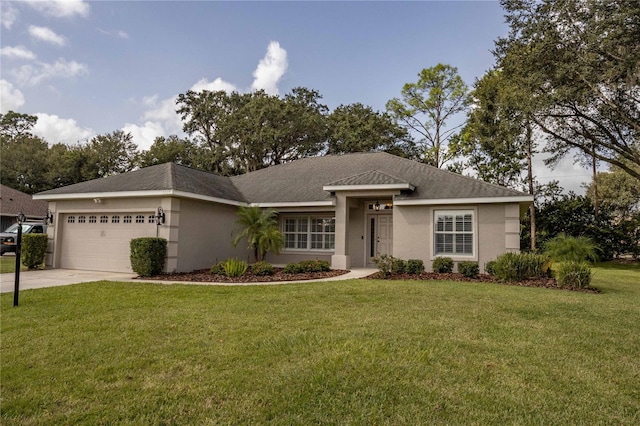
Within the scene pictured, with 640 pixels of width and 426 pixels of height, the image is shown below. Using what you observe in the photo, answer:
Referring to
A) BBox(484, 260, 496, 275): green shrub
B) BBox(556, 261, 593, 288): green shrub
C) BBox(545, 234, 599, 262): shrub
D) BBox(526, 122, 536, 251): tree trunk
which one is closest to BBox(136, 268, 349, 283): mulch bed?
BBox(484, 260, 496, 275): green shrub

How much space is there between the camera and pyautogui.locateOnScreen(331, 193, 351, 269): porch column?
13.2 meters

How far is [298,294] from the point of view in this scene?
7.87 meters

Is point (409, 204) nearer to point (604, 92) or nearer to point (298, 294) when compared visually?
point (298, 294)

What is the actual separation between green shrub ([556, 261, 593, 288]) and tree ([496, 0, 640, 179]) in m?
9.85

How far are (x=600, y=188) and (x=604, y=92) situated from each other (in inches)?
962

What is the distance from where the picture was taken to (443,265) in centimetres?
1195

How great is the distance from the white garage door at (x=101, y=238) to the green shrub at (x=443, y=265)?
9145mm

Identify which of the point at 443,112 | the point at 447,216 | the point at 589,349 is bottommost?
the point at 589,349

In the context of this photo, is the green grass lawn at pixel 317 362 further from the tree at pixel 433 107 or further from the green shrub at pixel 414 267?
the tree at pixel 433 107

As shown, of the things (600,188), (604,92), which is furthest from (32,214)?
(600,188)

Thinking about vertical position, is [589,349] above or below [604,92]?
below

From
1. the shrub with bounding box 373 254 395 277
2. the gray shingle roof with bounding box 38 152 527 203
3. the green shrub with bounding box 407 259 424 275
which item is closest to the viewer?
the shrub with bounding box 373 254 395 277

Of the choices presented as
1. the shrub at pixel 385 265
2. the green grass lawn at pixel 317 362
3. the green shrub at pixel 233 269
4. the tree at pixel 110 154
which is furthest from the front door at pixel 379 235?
the tree at pixel 110 154

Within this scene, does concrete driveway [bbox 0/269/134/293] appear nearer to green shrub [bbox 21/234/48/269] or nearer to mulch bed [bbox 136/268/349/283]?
green shrub [bbox 21/234/48/269]
